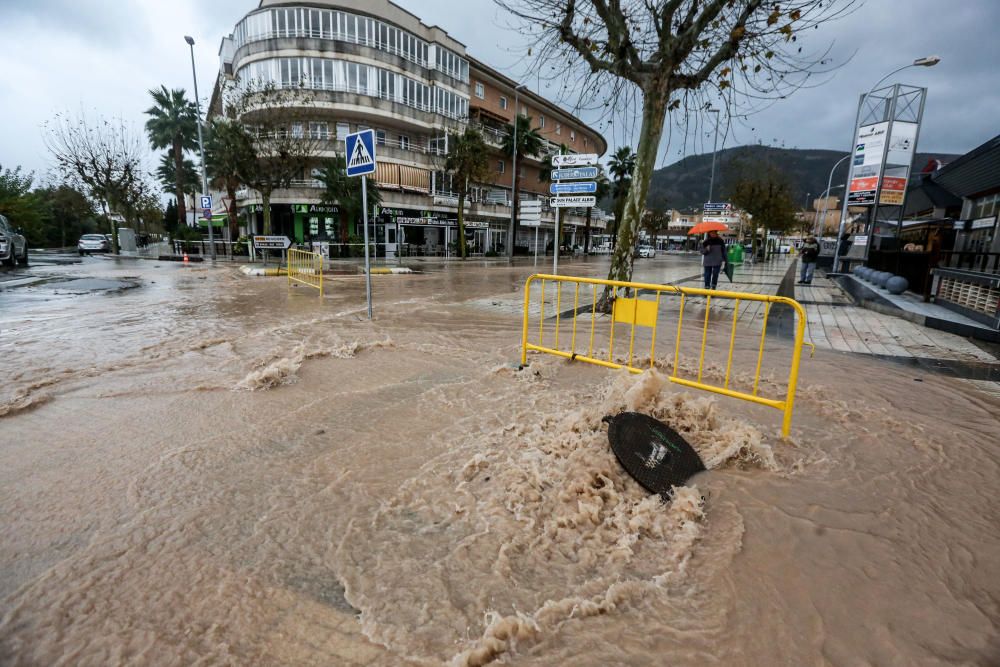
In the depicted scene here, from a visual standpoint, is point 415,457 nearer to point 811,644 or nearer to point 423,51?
point 811,644

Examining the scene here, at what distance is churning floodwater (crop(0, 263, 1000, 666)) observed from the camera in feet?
6.33

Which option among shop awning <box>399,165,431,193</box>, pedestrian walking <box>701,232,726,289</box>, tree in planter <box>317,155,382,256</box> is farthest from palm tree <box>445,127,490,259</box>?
pedestrian walking <box>701,232,726,289</box>

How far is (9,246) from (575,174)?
21863 mm

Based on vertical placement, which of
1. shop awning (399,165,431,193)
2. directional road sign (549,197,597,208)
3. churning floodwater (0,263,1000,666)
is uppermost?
shop awning (399,165,431,193)

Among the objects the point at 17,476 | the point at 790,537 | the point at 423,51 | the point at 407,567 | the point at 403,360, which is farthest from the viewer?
the point at 423,51

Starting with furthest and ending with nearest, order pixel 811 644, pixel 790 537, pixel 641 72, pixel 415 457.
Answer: pixel 641 72 < pixel 415 457 < pixel 790 537 < pixel 811 644

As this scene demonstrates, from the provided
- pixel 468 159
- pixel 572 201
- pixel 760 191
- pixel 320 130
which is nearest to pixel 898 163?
pixel 760 191

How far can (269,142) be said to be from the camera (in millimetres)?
25953

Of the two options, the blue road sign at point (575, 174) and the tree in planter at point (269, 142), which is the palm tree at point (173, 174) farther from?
the blue road sign at point (575, 174)

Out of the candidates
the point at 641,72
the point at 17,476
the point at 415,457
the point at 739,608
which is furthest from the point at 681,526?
the point at 641,72

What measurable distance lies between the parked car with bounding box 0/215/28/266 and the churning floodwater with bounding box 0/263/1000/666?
59.3 feet

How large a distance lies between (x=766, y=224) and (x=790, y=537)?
4207 centimetres

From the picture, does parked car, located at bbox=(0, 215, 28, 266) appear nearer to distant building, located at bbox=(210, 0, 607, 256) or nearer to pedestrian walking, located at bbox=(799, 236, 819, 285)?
distant building, located at bbox=(210, 0, 607, 256)

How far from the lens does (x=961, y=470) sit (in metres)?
3.53
